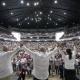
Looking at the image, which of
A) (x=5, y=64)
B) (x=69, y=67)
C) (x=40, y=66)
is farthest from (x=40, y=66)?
(x=69, y=67)

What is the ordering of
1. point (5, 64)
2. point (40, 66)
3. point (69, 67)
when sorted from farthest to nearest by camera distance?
point (69, 67), point (40, 66), point (5, 64)

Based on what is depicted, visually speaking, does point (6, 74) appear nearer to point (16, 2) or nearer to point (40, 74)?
point (40, 74)

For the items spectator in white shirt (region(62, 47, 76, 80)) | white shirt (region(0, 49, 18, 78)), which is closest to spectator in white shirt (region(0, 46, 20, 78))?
white shirt (region(0, 49, 18, 78))

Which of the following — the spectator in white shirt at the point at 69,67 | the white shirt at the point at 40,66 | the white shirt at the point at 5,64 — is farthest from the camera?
the spectator in white shirt at the point at 69,67

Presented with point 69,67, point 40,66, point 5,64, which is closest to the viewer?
point 5,64

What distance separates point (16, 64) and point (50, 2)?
48.1ft

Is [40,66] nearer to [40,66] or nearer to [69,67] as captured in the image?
[40,66]

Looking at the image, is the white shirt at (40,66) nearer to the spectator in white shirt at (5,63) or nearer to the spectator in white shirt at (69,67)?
the spectator in white shirt at (5,63)

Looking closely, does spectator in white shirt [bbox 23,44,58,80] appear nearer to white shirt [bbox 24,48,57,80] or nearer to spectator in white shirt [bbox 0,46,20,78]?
white shirt [bbox 24,48,57,80]

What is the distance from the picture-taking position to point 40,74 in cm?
565

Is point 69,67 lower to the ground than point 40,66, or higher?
lower

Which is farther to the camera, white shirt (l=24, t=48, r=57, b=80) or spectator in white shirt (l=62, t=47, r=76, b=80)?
spectator in white shirt (l=62, t=47, r=76, b=80)

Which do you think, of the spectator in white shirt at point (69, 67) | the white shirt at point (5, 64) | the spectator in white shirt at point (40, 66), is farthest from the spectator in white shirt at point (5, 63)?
the spectator in white shirt at point (69, 67)

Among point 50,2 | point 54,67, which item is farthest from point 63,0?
point 54,67
